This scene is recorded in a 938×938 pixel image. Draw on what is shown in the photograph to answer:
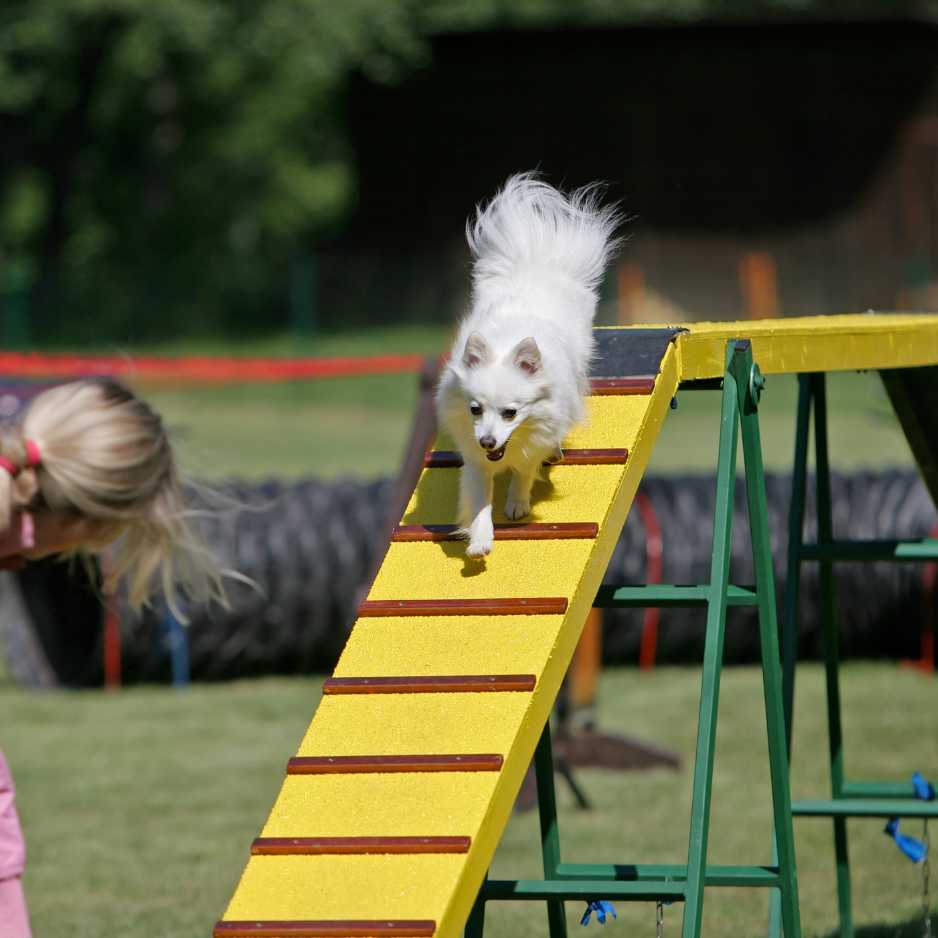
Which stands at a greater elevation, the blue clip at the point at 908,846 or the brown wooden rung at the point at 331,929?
the brown wooden rung at the point at 331,929

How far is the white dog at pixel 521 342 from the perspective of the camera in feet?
15.1

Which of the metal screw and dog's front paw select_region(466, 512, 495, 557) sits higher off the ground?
the metal screw

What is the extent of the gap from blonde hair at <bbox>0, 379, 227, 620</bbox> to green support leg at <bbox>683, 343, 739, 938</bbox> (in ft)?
4.44

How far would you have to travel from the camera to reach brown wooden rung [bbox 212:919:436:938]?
12.1 feet

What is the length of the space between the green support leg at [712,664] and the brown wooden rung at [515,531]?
369mm

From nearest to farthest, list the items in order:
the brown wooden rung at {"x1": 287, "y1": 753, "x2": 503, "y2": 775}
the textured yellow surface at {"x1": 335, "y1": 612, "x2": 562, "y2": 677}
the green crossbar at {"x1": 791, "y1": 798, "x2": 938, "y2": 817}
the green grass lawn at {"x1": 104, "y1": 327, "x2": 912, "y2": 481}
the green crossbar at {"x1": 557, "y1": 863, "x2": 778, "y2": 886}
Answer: the brown wooden rung at {"x1": 287, "y1": 753, "x2": 503, "y2": 775}
the textured yellow surface at {"x1": 335, "y1": 612, "x2": 562, "y2": 677}
the green crossbar at {"x1": 557, "y1": 863, "x2": 778, "y2": 886}
the green crossbar at {"x1": 791, "y1": 798, "x2": 938, "y2": 817}
the green grass lawn at {"x1": 104, "y1": 327, "x2": 912, "y2": 481}

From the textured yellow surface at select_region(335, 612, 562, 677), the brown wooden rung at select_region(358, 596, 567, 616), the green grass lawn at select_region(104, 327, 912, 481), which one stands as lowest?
the green grass lawn at select_region(104, 327, 912, 481)

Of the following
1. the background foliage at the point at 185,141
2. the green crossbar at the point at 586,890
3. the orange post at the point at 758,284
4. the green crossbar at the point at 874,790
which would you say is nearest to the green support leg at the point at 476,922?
the green crossbar at the point at 586,890

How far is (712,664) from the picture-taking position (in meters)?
4.66

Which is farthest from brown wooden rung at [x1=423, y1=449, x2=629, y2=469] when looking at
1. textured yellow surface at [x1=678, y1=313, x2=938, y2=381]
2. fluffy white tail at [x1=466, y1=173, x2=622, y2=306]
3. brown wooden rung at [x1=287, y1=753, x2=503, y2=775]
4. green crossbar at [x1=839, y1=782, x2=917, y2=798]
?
green crossbar at [x1=839, y1=782, x2=917, y2=798]

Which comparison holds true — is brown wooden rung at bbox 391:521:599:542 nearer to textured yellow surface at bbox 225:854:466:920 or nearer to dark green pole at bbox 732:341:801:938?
dark green pole at bbox 732:341:801:938

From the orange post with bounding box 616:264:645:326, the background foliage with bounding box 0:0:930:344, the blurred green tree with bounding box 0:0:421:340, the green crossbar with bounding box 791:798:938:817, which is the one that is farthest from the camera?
the blurred green tree with bounding box 0:0:421:340

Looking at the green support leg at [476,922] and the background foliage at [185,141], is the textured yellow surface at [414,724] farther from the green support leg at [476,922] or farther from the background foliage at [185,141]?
the background foliage at [185,141]

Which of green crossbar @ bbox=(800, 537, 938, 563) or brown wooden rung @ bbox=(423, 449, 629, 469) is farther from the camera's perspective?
green crossbar @ bbox=(800, 537, 938, 563)
